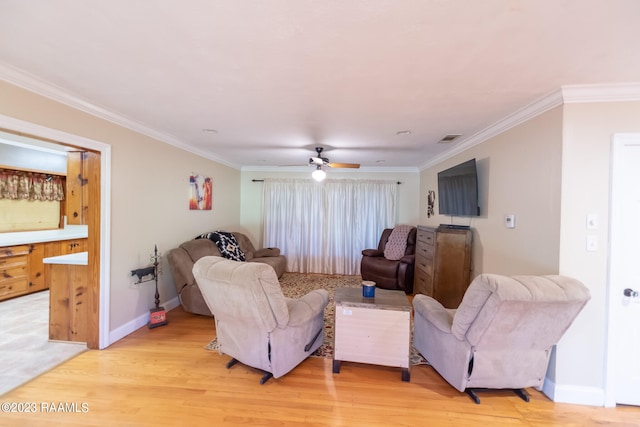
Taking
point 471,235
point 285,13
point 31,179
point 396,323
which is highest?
point 285,13

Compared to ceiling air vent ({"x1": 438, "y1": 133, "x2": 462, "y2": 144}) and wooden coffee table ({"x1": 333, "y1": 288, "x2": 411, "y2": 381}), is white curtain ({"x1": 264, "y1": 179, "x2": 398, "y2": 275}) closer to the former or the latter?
ceiling air vent ({"x1": 438, "y1": 133, "x2": 462, "y2": 144})

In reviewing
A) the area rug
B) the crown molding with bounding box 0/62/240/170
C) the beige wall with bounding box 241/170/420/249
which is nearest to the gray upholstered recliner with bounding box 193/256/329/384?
the area rug

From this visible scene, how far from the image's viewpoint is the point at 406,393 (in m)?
2.08

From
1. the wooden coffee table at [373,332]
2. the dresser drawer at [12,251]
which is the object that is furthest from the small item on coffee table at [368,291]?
the dresser drawer at [12,251]

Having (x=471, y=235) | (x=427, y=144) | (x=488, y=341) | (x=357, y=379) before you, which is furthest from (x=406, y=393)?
(x=427, y=144)

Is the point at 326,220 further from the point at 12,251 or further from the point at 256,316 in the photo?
the point at 12,251

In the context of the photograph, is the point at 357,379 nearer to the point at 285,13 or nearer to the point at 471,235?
the point at 471,235

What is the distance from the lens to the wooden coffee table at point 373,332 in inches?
86.5

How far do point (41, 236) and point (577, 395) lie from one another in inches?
282

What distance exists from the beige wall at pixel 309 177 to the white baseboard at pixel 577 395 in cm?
367

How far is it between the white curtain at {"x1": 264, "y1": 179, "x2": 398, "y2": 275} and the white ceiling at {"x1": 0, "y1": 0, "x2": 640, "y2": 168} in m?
2.84

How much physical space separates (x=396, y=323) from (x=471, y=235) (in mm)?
1730

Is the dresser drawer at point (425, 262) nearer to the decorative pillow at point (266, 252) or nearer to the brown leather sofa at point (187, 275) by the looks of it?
the decorative pillow at point (266, 252)

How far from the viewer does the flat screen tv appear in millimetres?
3015
